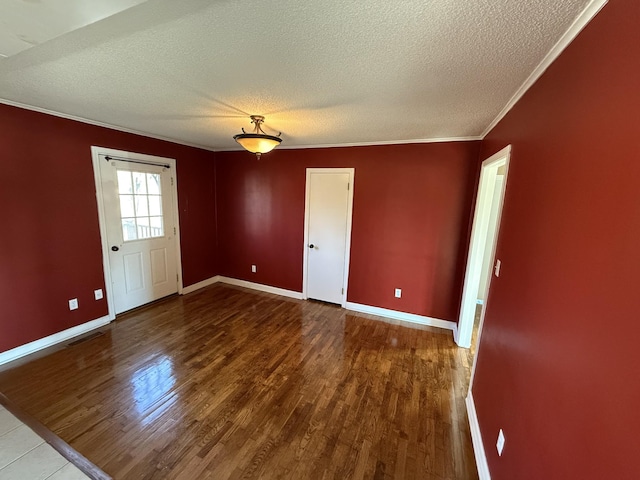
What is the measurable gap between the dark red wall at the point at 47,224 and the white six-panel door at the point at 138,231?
170mm

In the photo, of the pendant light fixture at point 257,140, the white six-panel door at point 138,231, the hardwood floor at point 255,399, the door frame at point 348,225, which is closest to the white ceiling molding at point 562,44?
the pendant light fixture at point 257,140

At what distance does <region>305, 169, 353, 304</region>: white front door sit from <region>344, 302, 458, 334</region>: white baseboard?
0.26 metres

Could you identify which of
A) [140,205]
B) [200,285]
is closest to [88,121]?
[140,205]

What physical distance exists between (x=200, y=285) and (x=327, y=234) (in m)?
2.41

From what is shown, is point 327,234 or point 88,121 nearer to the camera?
point 88,121

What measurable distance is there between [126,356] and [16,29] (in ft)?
8.68

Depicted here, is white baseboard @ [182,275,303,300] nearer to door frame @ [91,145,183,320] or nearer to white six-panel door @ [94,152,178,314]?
white six-panel door @ [94,152,178,314]

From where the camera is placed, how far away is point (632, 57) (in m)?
0.76

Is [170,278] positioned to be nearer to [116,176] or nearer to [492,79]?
[116,176]

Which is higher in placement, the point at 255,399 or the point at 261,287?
the point at 261,287

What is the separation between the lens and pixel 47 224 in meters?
2.67

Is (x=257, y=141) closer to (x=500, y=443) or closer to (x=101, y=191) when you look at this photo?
(x=101, y=191)

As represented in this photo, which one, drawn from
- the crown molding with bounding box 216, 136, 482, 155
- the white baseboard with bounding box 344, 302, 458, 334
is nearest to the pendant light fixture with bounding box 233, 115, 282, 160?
the crown molding with bounding box 216, 136, 482, 155

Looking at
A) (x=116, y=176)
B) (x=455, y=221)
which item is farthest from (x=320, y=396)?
(x=116, y=176)
